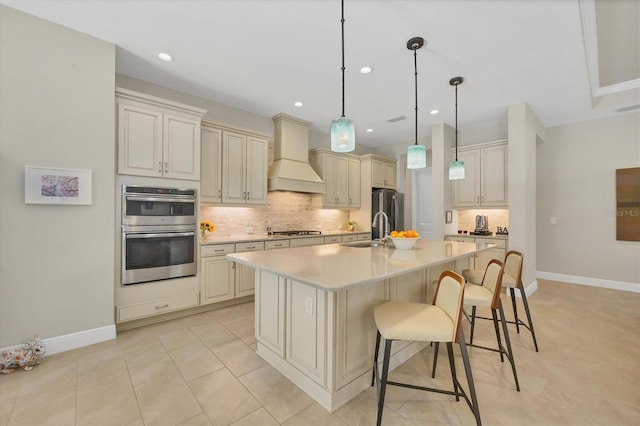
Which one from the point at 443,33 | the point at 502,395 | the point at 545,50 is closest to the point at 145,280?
the point at 502,395

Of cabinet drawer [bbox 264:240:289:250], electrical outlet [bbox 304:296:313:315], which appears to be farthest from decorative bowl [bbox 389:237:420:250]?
cabinet drawer [bbox 264:240:289:250]

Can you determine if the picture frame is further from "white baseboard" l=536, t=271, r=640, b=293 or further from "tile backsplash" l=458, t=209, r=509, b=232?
"white baseboard" l=536, t=271, r=640, b=293

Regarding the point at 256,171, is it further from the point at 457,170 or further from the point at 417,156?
the point at 457,170

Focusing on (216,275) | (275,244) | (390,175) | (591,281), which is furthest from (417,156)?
(591,281)

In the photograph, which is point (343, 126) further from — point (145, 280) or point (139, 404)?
point (145, 280)

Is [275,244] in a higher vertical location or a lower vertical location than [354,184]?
lower

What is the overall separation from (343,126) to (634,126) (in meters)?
5.38

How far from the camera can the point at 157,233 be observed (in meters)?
3.08

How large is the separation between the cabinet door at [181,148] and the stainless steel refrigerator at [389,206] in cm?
362

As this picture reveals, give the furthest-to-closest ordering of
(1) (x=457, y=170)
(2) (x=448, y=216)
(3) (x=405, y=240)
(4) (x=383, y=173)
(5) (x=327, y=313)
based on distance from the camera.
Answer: (4) (x=383, y=173), (2) (x=448, y=216), (1) (x=457, y=170), (3) (x=405, y=240), (5) (x=327, y=313)

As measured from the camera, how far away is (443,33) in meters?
2.54

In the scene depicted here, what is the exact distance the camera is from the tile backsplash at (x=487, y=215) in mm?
5062

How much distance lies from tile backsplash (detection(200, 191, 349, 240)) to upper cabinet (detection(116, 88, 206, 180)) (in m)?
0.91

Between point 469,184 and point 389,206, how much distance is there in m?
1.57
